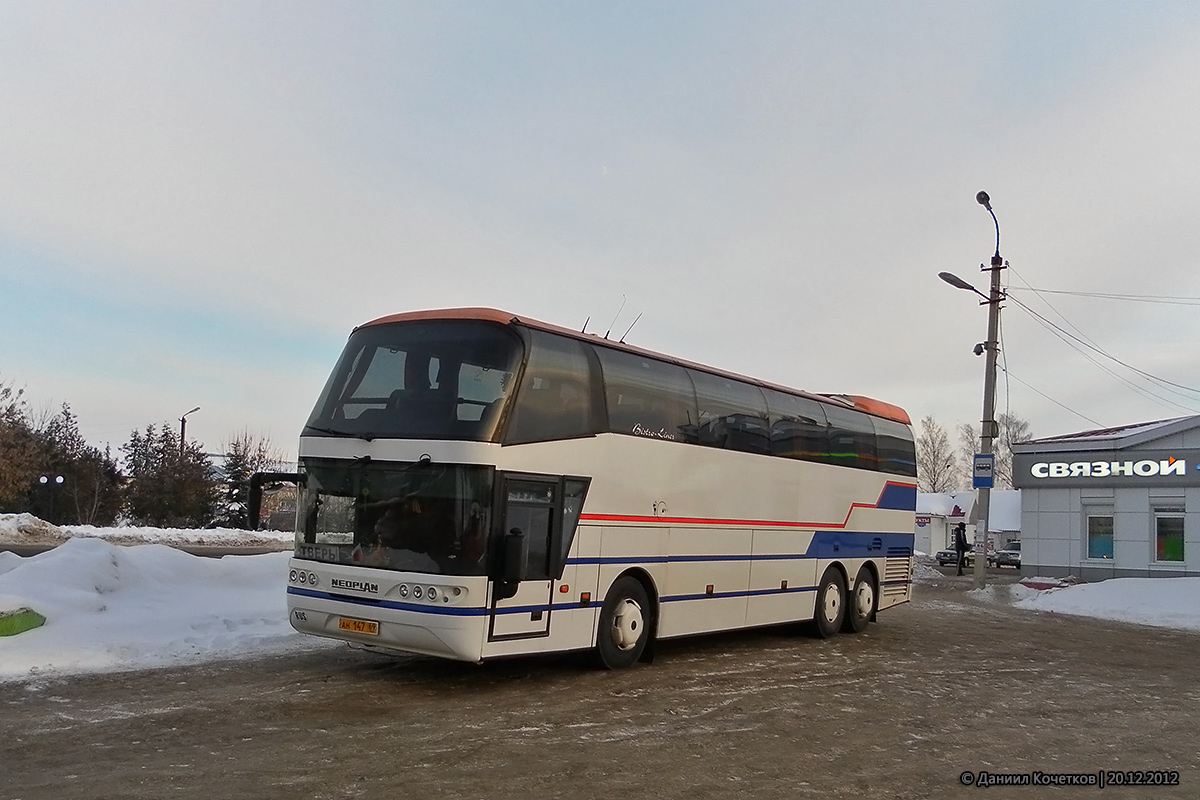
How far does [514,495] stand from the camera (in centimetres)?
948

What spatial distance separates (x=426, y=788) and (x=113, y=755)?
7.43 ft

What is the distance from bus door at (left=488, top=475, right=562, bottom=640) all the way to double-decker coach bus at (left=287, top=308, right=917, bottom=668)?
0.06ft

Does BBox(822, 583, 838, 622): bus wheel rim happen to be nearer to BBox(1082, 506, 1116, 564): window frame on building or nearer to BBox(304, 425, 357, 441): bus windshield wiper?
BBox(304, 425, 357, 441): bus windshield wiper

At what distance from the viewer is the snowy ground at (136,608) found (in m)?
10.0

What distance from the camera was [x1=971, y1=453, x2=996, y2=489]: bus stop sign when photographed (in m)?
25.6

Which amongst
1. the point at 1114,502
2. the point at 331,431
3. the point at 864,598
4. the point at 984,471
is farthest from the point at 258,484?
the point at 1114,502

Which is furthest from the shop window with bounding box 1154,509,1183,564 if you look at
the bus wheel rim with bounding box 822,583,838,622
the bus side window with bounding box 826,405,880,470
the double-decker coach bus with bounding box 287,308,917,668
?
the double-decker coach bus with bounding box 287,308,917,668

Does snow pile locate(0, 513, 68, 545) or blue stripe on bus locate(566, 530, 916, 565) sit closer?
blue stripe on bus locate(566, 530, 916, 565)

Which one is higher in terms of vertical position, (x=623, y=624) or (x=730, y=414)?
(x=730, y=414)

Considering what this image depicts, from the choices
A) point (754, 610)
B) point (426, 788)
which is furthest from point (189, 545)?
point (426, 788)

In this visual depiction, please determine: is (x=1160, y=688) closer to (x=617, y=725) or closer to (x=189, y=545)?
(x=617, y=725)

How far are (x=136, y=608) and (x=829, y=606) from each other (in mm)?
9993

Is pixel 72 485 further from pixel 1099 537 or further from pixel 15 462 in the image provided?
pixel 1099 537

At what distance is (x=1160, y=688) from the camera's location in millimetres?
11547
